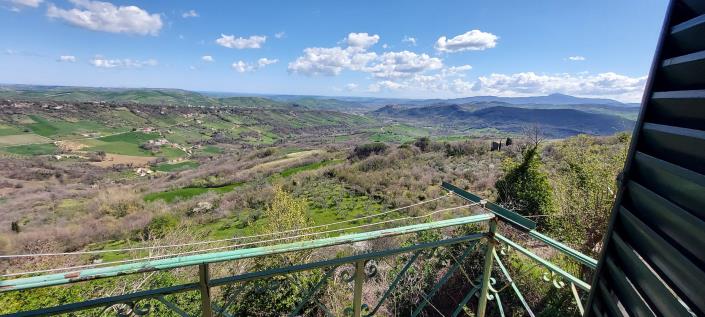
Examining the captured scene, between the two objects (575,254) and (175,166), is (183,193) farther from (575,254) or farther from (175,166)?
(575,254)

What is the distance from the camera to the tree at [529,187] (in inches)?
547

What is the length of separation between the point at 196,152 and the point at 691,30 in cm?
9356

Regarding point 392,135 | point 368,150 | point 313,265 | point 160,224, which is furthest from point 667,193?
point 392,135

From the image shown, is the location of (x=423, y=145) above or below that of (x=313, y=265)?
below

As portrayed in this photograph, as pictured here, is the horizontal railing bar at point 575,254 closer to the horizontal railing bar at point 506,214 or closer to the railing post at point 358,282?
the horizontal railing bar at point 506,214

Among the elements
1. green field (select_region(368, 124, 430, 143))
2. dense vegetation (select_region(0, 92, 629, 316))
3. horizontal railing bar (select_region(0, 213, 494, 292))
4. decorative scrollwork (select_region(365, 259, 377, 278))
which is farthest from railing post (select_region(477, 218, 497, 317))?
green field (select_region(368, 124, 430, 143))

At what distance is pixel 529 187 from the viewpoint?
47.3 ft

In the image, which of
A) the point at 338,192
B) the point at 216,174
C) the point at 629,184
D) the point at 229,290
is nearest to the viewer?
the point at 629,184

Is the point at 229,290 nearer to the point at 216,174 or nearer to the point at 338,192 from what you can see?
the point at 338,192

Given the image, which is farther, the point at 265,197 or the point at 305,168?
the point at 305,168

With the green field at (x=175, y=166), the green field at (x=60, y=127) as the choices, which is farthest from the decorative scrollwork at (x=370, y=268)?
the green field at (x=60, y=127)

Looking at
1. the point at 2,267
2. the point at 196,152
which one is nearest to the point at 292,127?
the point at 196,152

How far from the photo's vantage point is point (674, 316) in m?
0.95

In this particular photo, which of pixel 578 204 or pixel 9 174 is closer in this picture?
pixel 578 204
